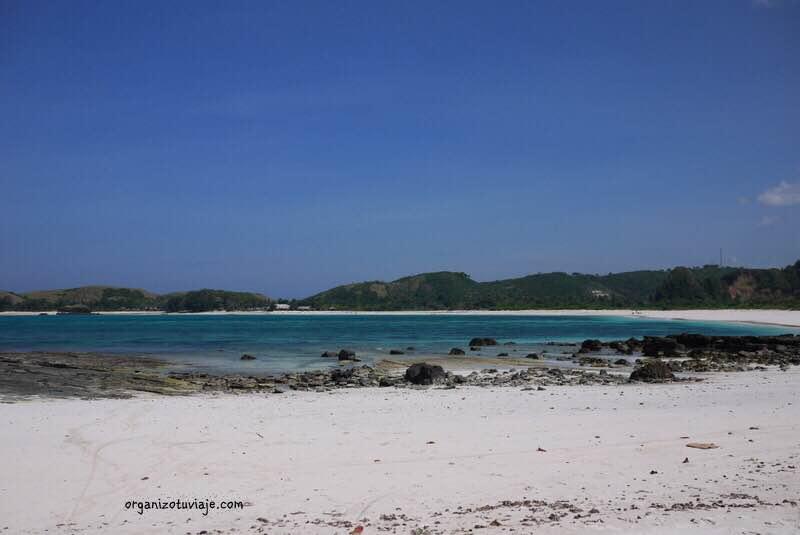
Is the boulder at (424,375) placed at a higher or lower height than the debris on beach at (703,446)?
lower

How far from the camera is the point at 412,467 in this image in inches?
356

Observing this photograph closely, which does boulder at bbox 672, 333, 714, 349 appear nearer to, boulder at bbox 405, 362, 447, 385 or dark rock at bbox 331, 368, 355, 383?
boulder at bbox 405, 362, 447, 385

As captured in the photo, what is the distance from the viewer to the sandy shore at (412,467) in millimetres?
6871

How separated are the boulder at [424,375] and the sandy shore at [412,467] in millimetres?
5831

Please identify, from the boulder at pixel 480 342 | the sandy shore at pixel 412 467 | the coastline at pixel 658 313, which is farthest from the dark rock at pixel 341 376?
the coastline at pixel 658 313

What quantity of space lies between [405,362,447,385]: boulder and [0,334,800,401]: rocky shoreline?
0.03 m

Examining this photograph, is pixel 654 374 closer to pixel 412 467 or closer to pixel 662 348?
pixel 662 348

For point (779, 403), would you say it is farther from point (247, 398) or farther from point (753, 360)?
point (753, 360)

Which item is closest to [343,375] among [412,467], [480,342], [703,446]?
[412,467]

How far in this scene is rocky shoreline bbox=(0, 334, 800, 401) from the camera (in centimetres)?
2036

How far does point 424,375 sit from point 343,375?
339 cm

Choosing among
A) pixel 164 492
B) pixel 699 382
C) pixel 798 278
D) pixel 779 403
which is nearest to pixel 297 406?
pixel 164 492

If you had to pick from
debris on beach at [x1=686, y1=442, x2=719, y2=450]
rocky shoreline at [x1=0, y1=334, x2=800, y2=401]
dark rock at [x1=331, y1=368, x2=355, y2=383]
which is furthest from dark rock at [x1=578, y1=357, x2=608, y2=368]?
debris on beach at [x1=686, y1=442, x2=719, y2=450]

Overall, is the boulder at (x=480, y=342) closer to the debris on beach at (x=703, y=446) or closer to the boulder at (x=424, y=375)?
the boulder at (x=424, y=375)
